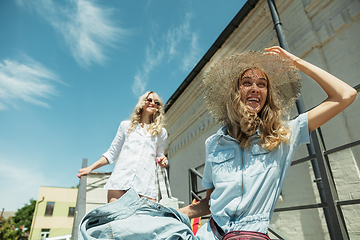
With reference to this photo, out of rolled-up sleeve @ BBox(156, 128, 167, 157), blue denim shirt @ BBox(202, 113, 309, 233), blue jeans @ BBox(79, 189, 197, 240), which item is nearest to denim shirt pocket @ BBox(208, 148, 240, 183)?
blue denim shirt @ BBox(202, 113, 309, 233)

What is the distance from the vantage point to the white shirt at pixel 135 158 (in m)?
2.04

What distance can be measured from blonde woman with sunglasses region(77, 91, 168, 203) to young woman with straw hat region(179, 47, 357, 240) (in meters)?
0.90

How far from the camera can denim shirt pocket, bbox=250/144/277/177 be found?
3.64 feet

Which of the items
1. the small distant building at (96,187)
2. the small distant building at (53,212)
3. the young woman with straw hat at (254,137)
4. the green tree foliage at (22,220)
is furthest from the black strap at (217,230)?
the green tree foliage at (22,220)

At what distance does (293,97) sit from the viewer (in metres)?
1.64

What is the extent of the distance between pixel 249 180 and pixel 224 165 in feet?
0.55

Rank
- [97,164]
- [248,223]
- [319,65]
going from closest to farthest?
1. [248,223]
2. [97,164]
3. [319,65]

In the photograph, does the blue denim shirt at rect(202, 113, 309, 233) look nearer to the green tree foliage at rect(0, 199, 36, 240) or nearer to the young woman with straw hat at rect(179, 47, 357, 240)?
the young woman with straw hat at rect(179, 47, 357, 240)

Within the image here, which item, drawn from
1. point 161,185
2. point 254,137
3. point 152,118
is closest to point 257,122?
point 254,137

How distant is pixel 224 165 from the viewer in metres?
1.22

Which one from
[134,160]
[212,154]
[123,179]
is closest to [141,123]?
[134,160]

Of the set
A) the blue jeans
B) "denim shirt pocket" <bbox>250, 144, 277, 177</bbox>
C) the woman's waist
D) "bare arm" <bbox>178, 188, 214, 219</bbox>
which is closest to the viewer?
the blue jeans

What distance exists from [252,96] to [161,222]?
2.85 feet

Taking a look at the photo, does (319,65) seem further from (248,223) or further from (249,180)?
(248,223)
